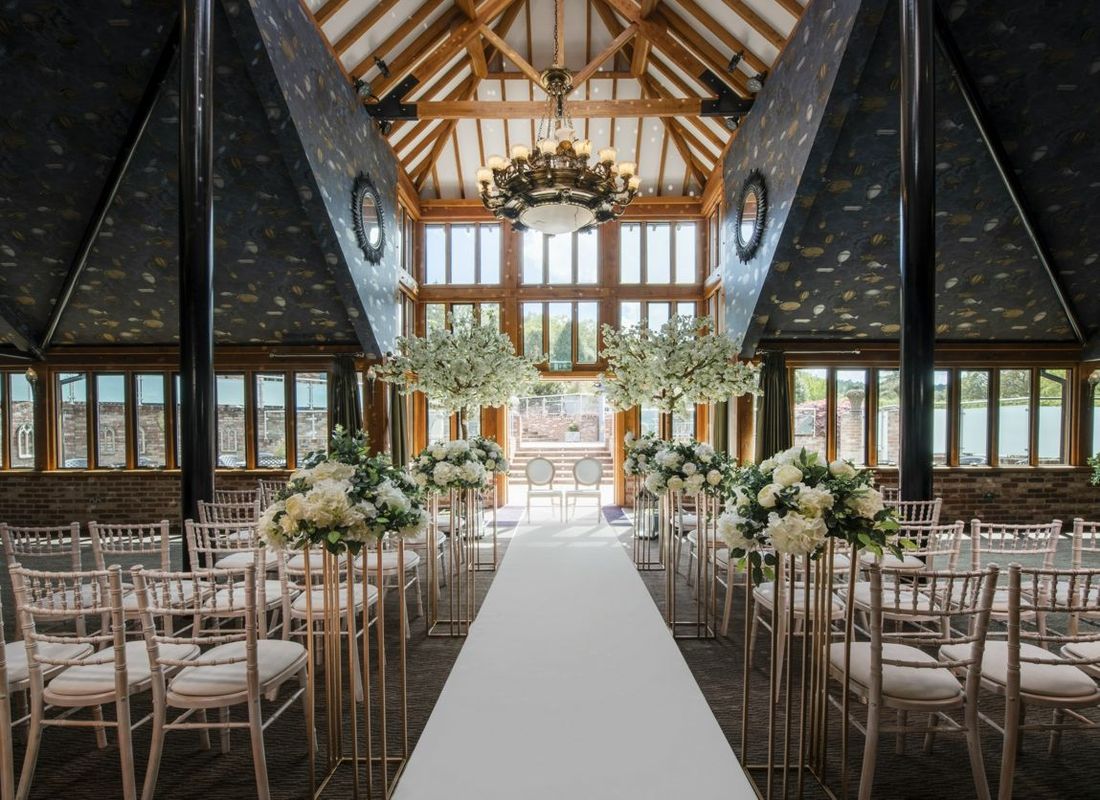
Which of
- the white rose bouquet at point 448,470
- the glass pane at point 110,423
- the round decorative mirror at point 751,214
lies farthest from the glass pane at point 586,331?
the glass pane at point 110,423

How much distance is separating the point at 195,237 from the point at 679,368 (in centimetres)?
454

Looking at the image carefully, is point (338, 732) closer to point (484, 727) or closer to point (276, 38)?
point (484, 727)

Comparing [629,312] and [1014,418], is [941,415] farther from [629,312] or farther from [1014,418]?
[629,312]

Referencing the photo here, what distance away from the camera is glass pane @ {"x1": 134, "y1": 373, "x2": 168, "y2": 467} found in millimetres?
8648

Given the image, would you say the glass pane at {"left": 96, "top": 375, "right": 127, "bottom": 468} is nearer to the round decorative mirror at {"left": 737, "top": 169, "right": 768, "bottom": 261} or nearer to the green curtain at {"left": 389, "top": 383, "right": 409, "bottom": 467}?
the green curtain at {"left": 389, "top": 383, "right": 409, "bottom": 467}

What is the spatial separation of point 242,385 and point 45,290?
2.59 meters

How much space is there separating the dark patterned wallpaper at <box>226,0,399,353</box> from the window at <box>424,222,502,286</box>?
68.1 inches

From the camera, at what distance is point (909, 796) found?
2553mm

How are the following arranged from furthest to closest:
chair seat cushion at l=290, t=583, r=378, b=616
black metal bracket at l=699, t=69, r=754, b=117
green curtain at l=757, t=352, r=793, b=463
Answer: green curtain at l=757, t=352, r=793, b=463 → black metal bracket at l=699, t=69, r=754, b=117 → chair seat cushion at l=290, t=583, r=378, b=616

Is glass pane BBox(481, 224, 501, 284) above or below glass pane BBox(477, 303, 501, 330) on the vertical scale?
above

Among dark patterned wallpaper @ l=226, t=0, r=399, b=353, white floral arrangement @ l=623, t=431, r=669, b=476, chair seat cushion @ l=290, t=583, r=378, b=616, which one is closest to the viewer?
chair seat cushion @ l=290, t=583, r=378, b=616

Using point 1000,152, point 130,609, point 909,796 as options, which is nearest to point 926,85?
point 1000,152

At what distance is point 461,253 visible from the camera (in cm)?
1028

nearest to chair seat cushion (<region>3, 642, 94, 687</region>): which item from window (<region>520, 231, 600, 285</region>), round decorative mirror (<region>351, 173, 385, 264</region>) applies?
round decorative mirror (<region>351, 173, 385, 264</region>)
